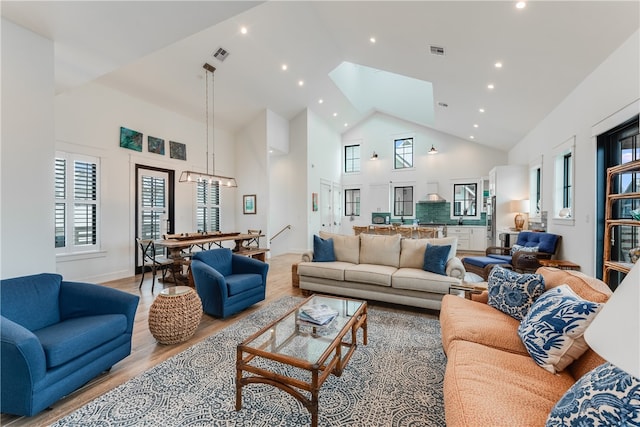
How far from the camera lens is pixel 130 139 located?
17.6ft

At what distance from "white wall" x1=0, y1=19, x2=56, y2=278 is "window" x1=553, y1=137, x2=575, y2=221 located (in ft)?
20.7

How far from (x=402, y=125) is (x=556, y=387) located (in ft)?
30.0

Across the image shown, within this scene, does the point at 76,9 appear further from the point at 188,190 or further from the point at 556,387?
the point at 188,190

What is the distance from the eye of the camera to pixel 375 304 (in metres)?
3.74

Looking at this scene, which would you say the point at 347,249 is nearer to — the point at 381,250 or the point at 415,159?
the point at 381,250

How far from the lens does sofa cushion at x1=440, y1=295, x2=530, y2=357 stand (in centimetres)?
174

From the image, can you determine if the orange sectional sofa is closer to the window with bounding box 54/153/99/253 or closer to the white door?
the window with bounding box 54/153/99/253

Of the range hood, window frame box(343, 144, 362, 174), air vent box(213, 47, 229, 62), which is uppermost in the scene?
air vent box(213, 47, 229, 62)

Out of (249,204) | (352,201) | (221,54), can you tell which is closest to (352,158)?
(352,201)

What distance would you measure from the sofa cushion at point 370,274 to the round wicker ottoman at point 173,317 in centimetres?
197

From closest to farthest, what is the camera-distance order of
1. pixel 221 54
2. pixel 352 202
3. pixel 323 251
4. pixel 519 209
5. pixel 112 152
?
pixel 323 251 → pixel 112 152 → pixel 221 54 → pixel 519 209 → pixel 352 202

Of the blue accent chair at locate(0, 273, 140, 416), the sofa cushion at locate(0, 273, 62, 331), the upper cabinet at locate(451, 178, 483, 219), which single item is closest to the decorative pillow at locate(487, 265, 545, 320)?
the blue accent chair at locate(0, 273, 140, 416)

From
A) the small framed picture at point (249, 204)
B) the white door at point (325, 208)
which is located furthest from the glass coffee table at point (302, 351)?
the white door at point (325, 208)

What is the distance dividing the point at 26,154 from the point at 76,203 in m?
2.77
